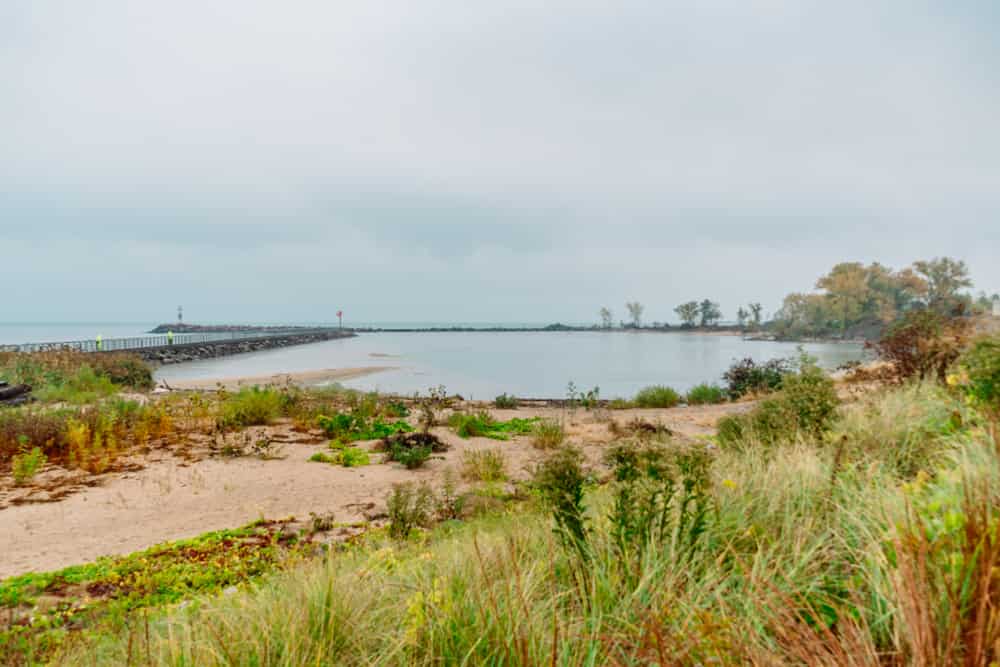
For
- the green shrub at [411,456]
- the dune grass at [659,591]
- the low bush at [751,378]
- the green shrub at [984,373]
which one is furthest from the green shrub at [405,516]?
the low bush at [751,378]

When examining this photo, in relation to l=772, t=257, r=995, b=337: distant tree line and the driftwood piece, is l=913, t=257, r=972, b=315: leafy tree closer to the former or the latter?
l=772, t=257, r=995, b=337: distant tree line

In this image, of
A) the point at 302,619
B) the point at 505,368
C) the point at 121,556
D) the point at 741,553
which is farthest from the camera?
the point at 505,368

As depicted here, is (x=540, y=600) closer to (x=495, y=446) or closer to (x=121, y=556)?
(x=121, y=556)

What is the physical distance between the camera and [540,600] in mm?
2910

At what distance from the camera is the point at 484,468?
8031 millimetres

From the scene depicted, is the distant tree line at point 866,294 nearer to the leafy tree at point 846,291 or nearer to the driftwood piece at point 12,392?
the leafy tree at point 846,291

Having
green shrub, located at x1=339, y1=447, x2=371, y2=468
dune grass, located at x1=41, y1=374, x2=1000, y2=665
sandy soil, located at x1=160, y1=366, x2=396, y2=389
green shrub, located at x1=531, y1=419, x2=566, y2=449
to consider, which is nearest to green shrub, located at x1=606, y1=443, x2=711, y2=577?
dune grass, located at x1=41, y1=374, x2=1000, y2=665

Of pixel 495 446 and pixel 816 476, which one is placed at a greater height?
pixel 816 476

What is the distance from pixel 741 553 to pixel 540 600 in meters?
1.27

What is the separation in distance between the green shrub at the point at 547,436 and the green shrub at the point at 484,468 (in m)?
1.82

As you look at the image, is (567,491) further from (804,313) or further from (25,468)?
(804,313)

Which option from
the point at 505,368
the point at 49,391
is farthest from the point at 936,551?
the point at 505,368

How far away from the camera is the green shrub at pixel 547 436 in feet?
34.5

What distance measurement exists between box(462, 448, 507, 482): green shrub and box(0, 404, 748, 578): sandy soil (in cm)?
34
